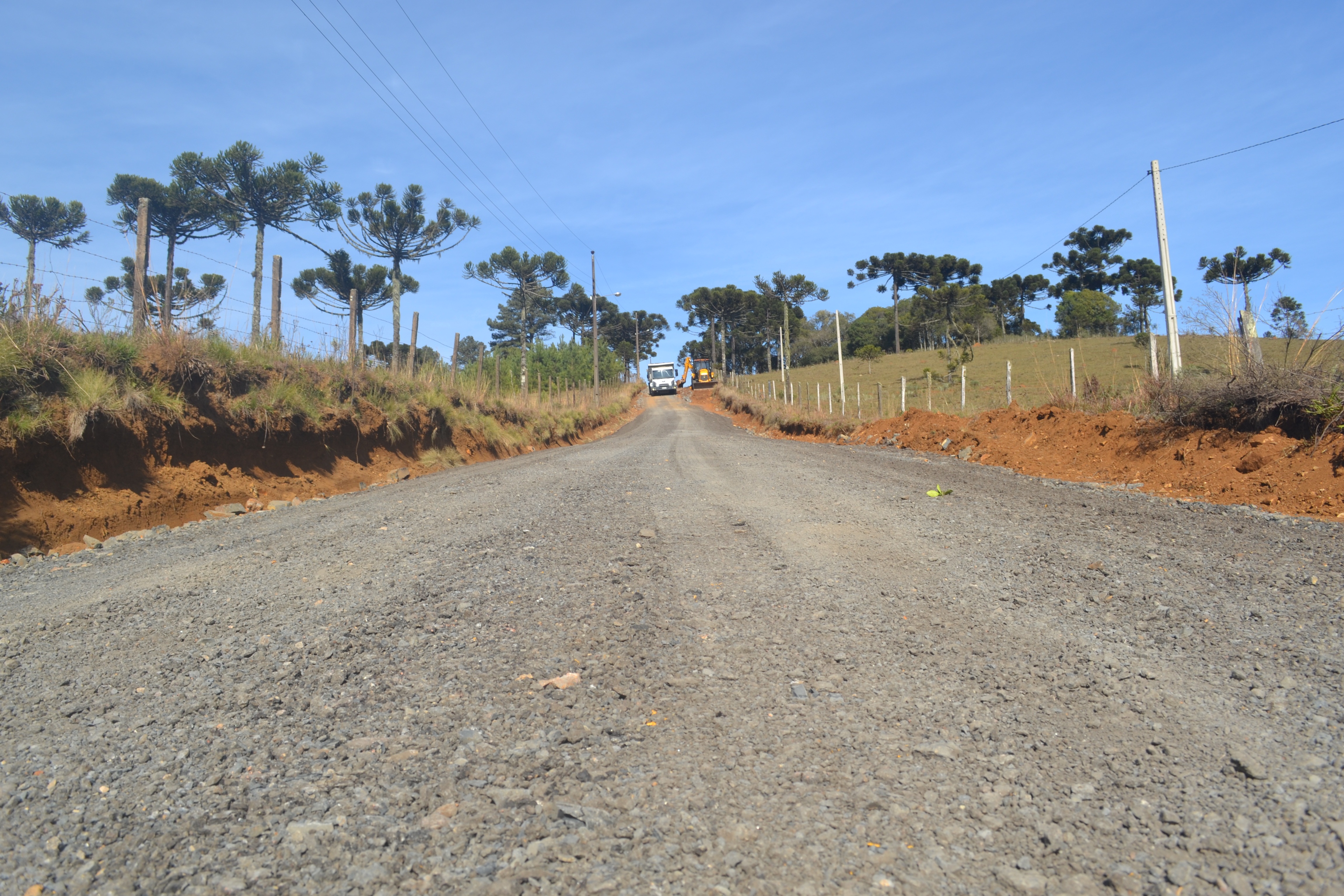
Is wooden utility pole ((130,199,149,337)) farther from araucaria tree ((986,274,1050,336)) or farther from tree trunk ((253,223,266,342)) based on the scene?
araucaria tree ((986,274,1050,336))

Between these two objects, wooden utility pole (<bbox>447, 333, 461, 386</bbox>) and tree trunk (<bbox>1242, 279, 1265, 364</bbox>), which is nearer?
tree trunk (<bbox>1242, 279, 1265, 364</bbox>)

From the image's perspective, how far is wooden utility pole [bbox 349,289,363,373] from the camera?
1349 centimetres

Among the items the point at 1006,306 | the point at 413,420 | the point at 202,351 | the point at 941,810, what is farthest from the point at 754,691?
the point at 1006,306

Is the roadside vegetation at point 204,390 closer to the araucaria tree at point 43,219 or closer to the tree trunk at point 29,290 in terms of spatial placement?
the tree trunk at point 29,290

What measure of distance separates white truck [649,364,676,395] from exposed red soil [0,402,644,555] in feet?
164

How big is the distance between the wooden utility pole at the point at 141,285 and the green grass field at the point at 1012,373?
14711 mm

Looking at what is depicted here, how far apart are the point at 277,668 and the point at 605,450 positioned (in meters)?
13.1

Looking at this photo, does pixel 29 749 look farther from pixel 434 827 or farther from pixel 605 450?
pixel 605 450

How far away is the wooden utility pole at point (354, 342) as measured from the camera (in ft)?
44.3

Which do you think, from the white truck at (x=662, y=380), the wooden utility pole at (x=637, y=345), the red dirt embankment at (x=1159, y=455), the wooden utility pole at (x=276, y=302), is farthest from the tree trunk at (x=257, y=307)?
the wooden utility pole at (x=637, y=345)

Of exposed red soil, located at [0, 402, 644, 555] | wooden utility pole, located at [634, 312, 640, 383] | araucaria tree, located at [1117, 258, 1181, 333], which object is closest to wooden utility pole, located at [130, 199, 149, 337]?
exposed red soil, located at [0, 402, 644, 555]

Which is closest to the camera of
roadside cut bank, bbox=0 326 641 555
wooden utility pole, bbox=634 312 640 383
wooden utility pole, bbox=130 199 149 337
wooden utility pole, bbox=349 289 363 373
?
roadside cut bank, bbox=0 326 641 555

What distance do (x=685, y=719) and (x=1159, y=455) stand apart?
9746 mm

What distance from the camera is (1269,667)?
128 inches
